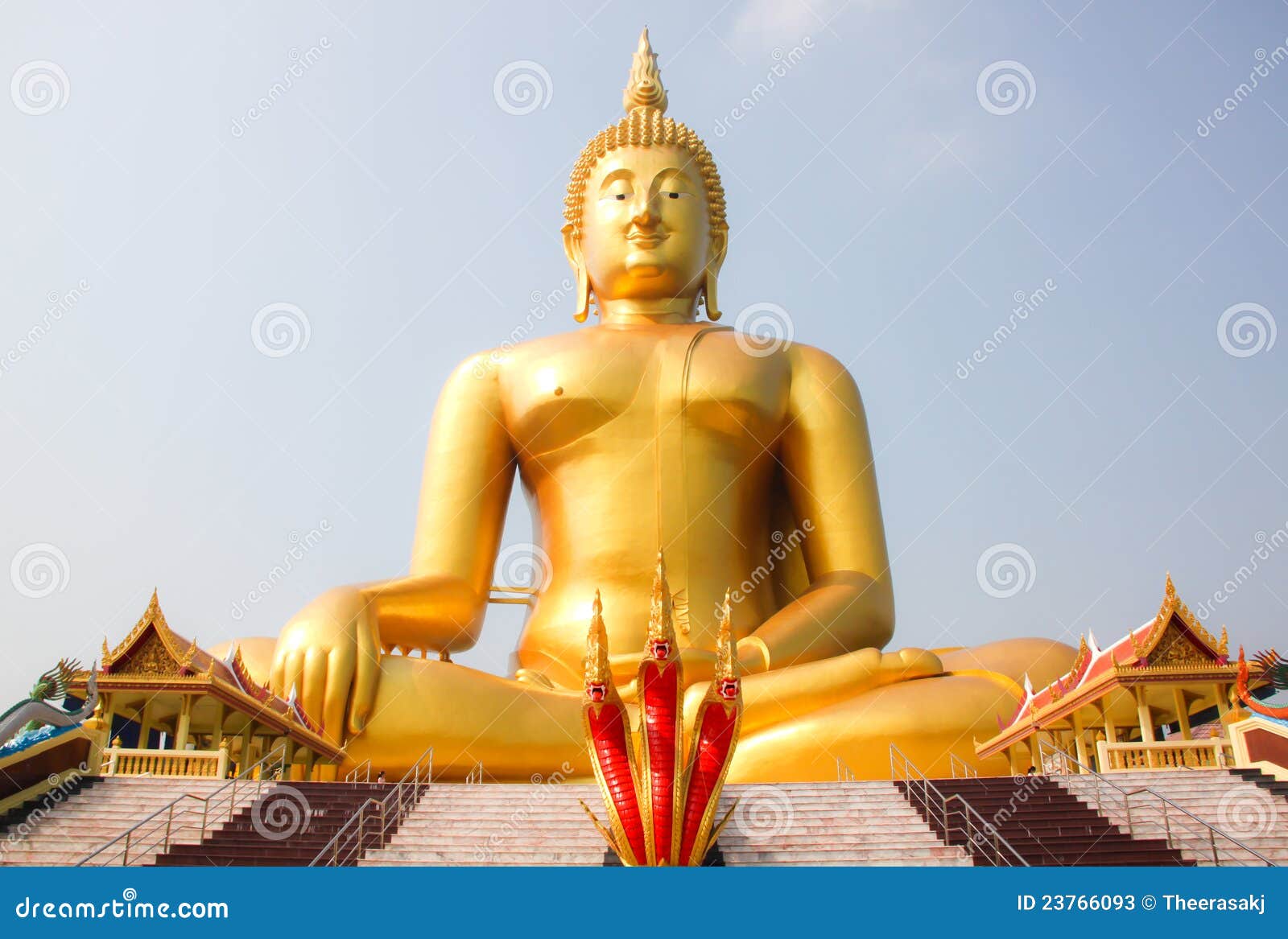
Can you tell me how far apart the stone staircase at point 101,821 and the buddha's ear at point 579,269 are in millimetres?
7164

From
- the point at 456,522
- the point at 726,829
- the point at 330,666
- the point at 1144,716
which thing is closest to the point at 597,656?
the point at 726,829

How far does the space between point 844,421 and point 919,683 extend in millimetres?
3223

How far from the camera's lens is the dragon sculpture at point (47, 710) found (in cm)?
835

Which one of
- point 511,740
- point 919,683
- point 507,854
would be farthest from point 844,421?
point 507,854

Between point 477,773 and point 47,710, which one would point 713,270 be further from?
point 47,710

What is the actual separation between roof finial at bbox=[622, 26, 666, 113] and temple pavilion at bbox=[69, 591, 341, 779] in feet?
25.8

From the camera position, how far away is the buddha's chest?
1246cm

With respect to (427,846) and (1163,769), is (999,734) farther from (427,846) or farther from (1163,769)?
(427,846)

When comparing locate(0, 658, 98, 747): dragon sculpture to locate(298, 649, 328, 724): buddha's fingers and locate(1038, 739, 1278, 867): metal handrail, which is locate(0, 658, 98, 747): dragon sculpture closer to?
locate(298, 649, 328, 724): buddha's fingers

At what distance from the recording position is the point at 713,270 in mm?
13891

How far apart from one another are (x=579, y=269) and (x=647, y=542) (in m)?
3.52

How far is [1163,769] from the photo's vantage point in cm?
841

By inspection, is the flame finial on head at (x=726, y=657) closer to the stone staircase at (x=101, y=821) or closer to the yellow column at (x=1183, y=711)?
the stone staircase at (x=101, y=821)

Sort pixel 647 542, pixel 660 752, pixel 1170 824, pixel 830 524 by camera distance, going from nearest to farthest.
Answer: pixel 660 752, pixel 1170 824, pixel 647 542, pixel 830 524
